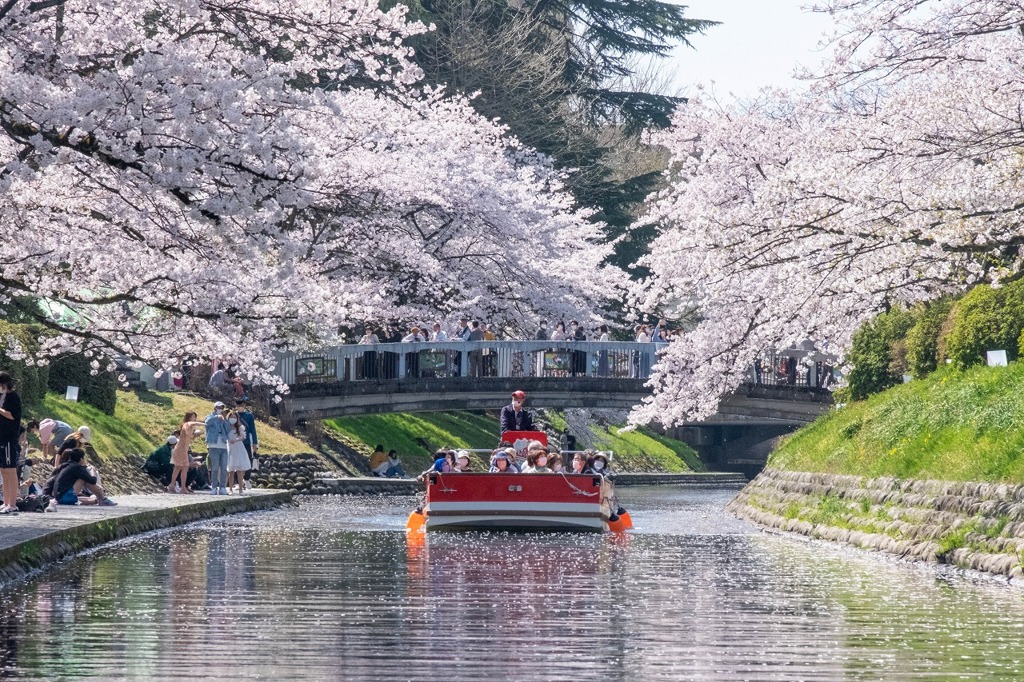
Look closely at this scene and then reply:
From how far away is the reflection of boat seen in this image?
28.9m

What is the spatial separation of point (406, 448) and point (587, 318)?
8157 mm

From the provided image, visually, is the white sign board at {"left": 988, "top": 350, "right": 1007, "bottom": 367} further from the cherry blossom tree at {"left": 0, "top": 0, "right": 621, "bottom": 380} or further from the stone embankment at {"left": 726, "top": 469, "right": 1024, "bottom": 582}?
the cherry blossom tree at {"left": 0, "top": 0, "right": 621, "bottom": 380}

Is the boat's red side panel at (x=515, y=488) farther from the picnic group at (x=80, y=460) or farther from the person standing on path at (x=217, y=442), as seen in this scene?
the person standing on path at (x=217, y=442)

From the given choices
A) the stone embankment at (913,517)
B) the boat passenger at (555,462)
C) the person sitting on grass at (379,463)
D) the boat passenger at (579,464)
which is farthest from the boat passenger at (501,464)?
the person sitting on grass at (379,463)

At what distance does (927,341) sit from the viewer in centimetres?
3059

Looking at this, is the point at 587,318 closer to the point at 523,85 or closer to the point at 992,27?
the point at 523,85

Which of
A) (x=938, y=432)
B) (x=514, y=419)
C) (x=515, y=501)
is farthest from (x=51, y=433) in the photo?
(x=938, y=432)

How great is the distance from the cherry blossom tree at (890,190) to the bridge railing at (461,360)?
14.9 meters

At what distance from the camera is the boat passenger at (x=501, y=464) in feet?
95.7

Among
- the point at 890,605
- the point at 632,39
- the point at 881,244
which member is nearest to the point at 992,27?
the point at 881,244

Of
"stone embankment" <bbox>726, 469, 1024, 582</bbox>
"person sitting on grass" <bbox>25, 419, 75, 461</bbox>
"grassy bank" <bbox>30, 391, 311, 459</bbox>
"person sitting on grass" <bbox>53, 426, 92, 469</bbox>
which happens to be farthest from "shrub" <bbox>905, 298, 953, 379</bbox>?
"grassy bank" <bbox>30, 391, 311, 459</bbox>

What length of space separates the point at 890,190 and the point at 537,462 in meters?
7.13

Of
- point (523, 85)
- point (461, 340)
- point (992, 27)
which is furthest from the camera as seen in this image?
point (523, 85)

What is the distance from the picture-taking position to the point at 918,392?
29016 mm
